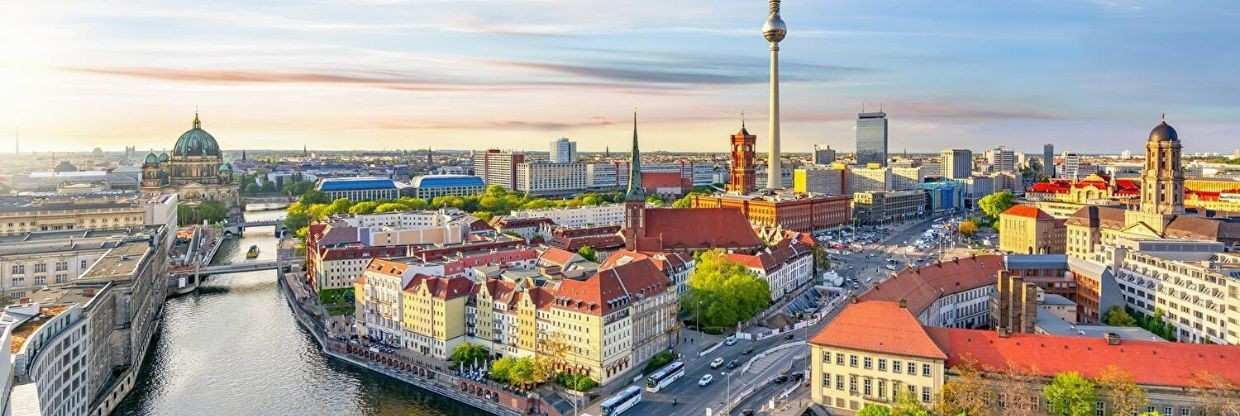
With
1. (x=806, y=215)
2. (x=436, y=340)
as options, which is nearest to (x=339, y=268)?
(x=436, y=340)

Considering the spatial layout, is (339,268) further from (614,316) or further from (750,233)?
(750,233)

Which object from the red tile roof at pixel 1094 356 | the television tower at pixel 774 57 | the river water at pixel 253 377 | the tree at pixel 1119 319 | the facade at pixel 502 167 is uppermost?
the television tower at pixel 774 57

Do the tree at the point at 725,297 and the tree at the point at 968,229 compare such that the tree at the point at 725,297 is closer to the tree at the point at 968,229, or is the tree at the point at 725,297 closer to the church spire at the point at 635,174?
the church spire at the point at 635,174

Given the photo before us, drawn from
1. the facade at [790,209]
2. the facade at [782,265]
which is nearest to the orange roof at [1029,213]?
the facade at [790,209]

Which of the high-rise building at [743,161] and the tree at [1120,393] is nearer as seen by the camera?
the tree at [1120,393]

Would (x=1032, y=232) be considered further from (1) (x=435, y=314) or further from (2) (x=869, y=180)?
(2) (x=869, y=180)

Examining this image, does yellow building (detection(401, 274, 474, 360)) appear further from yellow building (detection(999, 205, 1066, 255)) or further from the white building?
yellow building (detection(999, 205, 1066, 255))

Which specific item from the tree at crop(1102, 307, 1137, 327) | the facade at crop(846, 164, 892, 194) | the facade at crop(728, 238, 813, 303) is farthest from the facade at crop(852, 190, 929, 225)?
the tree at crop(1102, 307, 1137, 327)

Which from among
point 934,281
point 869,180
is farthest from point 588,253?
point 869,180
